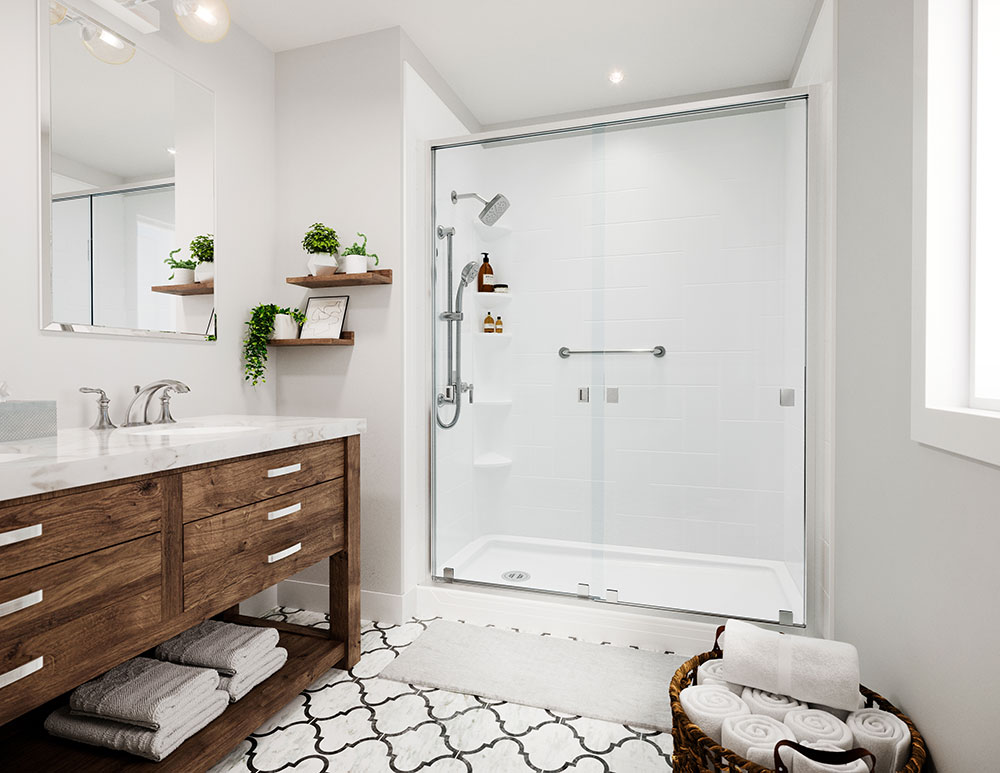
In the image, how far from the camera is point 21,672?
1049mm

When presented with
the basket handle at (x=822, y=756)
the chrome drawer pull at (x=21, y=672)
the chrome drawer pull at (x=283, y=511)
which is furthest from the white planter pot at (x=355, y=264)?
the basket handle at (x=822, y=756)

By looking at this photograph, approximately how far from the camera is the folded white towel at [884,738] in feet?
3.85

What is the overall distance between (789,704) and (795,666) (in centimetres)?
9

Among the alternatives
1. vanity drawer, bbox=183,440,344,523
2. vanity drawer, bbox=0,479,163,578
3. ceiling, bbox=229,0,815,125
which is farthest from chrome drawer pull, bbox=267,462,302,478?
ceiling, bbox=229,0,815,125

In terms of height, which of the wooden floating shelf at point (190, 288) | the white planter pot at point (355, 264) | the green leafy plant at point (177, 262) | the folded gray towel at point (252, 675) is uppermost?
the white planter pot at point (355, 264)

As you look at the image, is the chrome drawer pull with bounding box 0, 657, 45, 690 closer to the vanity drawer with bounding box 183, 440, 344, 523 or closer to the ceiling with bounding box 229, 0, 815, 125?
the vanity drawer with bounding box 183, 440, 344, 523

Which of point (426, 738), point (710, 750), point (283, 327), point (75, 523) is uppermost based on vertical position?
point (283, 327)

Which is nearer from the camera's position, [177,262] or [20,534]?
[20,534]

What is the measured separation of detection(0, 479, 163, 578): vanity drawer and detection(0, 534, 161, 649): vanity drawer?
2 cm

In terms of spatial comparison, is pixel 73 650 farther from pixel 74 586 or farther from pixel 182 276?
pixel 182 276

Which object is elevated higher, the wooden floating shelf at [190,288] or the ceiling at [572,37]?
the ceiling at [572,37]

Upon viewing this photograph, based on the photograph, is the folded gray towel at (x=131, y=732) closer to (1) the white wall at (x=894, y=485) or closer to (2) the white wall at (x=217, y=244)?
(2) the white wall at (x=217, y=244)

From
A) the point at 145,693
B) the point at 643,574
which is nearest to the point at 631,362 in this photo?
the point at 643,574

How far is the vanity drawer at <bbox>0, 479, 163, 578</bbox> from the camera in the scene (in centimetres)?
104
